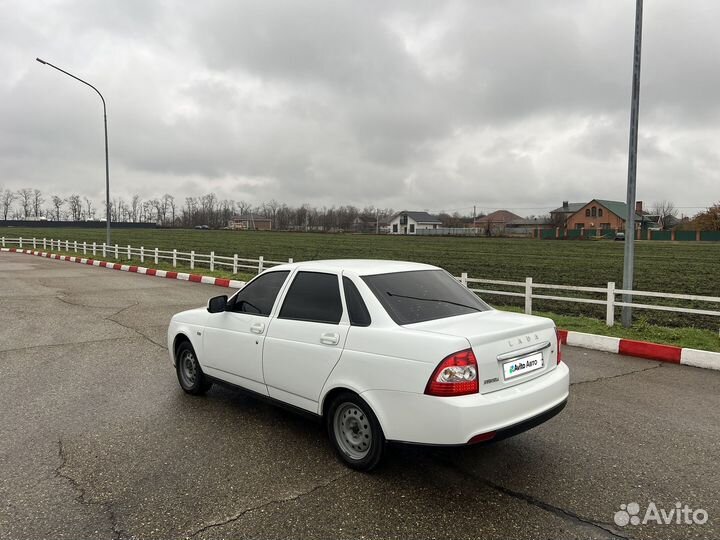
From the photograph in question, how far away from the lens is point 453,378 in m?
3.25

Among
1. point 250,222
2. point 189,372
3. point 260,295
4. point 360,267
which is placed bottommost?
point 189,372

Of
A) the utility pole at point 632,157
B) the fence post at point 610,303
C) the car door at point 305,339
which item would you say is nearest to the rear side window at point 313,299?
the car door at point 305,339

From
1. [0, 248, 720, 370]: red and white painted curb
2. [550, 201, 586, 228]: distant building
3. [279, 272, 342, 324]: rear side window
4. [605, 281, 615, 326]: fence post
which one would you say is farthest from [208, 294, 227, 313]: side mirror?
[550, 201, 586, 228]: distant building

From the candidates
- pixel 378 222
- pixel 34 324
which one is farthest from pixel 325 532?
pixel 378 222

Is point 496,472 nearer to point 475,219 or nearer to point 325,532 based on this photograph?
point 325,532

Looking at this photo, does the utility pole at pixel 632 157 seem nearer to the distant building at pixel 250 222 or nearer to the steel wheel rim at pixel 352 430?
the steel wheel rim at pixel 352 430

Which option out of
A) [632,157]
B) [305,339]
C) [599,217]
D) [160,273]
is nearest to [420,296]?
[305,339]

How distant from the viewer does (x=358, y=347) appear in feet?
11.9

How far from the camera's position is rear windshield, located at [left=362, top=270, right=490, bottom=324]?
3.82 m

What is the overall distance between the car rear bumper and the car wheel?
2.37m

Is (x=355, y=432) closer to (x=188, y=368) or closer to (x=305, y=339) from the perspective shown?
(x=305, y=339)

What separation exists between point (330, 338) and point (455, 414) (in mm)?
1077

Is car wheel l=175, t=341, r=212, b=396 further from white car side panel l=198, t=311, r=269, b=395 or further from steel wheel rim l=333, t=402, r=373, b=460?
steel wheel rim l=333, t=402, r=373, b=460

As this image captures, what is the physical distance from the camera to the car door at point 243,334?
4445 millimetres
